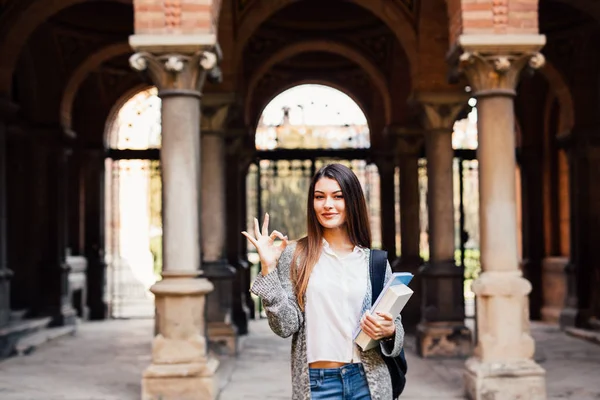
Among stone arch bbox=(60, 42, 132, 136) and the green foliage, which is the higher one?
stone arch bbox=(60, 42, 132, 136)

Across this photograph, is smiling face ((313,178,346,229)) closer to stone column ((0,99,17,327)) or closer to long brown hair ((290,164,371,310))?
long brown hair ((290,164,371,310))

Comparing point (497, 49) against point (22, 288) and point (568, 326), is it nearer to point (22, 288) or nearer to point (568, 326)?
point (568, 326)

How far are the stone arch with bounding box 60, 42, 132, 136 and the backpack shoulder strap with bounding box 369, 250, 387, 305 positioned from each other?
39.9ft

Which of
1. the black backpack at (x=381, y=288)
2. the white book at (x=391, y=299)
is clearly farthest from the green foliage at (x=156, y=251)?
the white book at (x=391, y=299)

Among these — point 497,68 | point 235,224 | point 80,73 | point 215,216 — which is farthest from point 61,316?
point 497,68

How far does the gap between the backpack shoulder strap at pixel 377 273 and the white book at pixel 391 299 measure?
0.39 feet

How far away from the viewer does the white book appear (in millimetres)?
2771

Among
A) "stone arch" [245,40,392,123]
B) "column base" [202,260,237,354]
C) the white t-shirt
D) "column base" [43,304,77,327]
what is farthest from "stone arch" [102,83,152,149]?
the white t-shirt

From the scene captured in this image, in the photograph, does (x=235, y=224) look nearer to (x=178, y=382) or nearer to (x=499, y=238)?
(x=178, y=382)

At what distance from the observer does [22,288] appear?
1388cm

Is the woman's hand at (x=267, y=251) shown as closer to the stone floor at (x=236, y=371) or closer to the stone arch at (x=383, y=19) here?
the stone floor at (x=236, y=371)

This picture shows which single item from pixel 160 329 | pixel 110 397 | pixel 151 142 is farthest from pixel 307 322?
pixel 151 142

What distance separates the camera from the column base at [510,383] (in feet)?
24.7

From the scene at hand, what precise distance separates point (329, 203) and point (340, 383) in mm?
596
